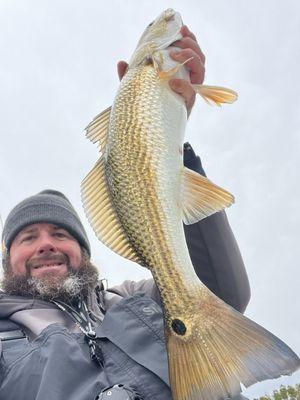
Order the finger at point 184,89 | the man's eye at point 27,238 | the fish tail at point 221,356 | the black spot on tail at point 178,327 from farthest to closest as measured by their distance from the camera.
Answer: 1. the man's eye at point 27,238
2. the finger at point 184,89
3. the black spot on tail at point 178,327
4. the fish tail at point 221,356

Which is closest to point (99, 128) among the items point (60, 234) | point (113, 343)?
point (113, 343)

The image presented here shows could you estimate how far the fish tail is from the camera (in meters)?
1.82

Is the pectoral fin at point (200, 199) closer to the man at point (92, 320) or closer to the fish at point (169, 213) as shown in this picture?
the fish at point (169, 213)

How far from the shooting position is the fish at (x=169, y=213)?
1.87 m

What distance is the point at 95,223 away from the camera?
2.51 metres

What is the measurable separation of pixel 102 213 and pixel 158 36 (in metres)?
1.20

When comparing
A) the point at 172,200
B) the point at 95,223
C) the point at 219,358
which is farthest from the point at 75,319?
the point at 219,358

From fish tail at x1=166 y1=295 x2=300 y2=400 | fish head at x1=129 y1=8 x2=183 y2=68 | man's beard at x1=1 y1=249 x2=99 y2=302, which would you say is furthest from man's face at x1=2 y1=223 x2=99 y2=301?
fish tail at x1=166 y1=295 x2=300 y2=400

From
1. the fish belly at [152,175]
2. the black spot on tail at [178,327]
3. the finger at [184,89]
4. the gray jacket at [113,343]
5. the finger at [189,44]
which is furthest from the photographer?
the finger at [189,44]

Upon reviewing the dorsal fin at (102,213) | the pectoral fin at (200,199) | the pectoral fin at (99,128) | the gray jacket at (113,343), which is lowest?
the gray jacket at (113,343)

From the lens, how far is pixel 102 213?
2516mm

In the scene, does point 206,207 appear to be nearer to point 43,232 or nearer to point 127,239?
point 127,239

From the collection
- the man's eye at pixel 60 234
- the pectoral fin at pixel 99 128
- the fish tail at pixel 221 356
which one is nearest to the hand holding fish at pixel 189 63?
the pectoral fin at pixel 99 128

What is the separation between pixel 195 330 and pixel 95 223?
80 centimetres
